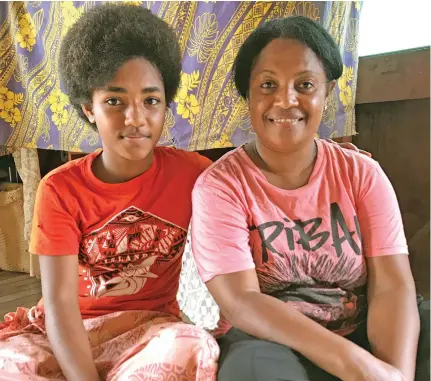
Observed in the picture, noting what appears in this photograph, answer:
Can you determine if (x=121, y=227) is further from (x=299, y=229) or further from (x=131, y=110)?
(x=299, y=229)

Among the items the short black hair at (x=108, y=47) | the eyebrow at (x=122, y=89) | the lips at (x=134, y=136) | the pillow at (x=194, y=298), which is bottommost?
the pillow at (x=194, y=298)

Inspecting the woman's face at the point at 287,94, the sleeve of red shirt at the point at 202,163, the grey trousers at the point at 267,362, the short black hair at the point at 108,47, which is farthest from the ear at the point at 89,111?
the grey trousers at the point at 267,362

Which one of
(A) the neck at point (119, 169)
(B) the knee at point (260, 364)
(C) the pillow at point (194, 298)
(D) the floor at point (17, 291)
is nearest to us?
(B) the knee at point (260, 364)

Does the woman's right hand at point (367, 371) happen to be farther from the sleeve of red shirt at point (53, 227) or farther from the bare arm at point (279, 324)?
the sleeve of red shirt at point (53, 227)

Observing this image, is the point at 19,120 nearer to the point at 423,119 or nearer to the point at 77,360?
the point at 77,360

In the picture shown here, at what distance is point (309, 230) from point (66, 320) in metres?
0.54

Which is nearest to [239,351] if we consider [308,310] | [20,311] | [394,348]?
[308,310]

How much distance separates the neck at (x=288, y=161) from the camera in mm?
1048

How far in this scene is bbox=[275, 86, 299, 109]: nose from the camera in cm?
97

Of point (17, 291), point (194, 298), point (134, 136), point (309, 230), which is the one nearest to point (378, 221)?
point (309, 230)

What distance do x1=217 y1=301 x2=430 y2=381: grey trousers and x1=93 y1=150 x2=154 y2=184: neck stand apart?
433mm

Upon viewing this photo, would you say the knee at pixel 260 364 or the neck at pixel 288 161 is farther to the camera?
the neck at pixel 288 161

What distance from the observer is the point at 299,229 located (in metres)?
0.97

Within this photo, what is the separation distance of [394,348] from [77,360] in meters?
0.63
